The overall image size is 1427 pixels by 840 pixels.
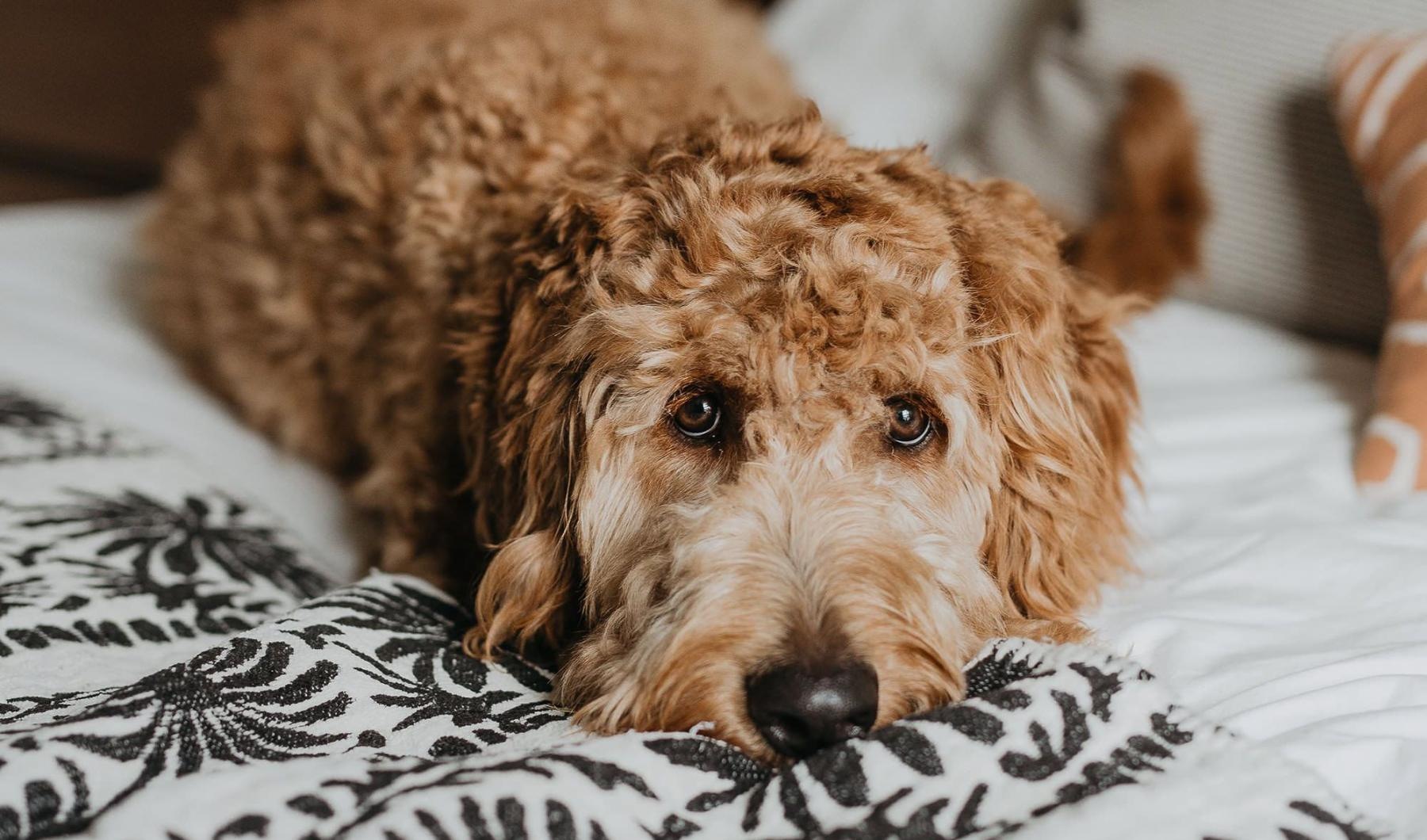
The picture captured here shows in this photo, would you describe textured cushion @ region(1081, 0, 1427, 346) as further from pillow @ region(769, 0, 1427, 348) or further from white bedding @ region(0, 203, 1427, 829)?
white bedding @ region(0, 203, 1427, 829)

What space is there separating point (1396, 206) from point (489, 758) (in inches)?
72.1

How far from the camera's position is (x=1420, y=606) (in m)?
1.49

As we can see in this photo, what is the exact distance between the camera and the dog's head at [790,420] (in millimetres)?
1343

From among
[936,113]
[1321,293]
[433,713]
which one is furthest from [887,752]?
[936,113]

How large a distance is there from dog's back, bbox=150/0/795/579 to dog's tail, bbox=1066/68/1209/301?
781 millimetres

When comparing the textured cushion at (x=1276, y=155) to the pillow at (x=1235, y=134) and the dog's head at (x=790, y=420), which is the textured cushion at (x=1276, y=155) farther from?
the dog's head at (x=790, y=420)

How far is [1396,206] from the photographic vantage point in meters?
1.97

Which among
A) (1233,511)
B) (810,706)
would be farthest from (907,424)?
(1233,511)

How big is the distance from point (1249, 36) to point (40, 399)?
256cm

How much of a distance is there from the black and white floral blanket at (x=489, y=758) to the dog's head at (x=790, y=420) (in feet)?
0.43

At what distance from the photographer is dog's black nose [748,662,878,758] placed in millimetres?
1151

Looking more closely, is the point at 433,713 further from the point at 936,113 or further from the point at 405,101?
the point at 936,113

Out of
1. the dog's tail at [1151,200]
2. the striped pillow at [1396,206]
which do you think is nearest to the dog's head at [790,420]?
the striped pillow at [1396,206]

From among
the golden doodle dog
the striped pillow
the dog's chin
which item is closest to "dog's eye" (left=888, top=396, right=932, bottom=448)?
the golden doodle dog
